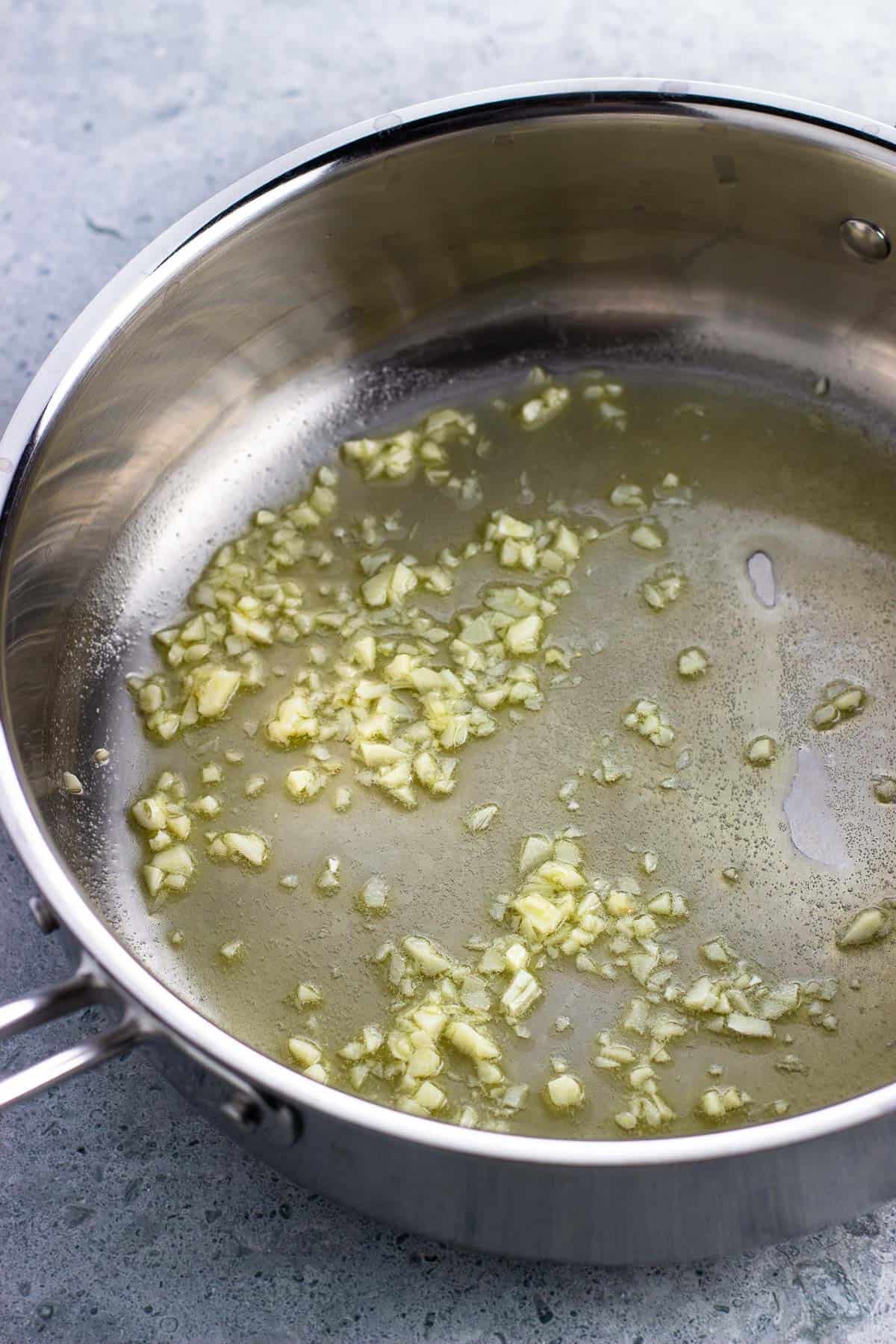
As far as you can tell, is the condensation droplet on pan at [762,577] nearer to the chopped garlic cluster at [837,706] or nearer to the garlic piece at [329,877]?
the chopped garlic cluster at [837,706]

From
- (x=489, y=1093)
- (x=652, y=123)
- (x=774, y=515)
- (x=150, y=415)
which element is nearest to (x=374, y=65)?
(x=652, y=123)

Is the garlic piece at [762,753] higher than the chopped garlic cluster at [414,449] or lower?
lower

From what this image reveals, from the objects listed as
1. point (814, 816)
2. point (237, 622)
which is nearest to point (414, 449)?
point (237, 622)

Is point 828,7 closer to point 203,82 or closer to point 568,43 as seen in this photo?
point 568,43

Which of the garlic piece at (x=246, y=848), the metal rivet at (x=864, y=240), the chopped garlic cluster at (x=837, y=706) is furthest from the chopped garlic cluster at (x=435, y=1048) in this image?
the metal rivet at (x=864, y=240)

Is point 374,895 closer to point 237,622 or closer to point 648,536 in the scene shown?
point 237,622

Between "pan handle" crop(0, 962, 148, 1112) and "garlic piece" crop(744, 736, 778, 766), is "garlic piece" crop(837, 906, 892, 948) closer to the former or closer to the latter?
"garlic piece" crop(744, 736, 778, 766)
